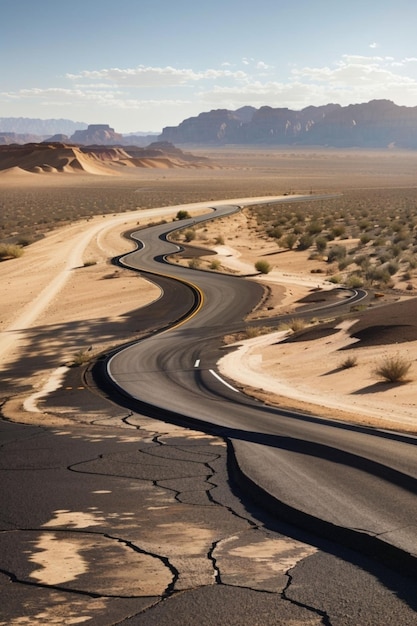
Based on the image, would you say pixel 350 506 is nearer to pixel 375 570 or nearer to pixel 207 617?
pixel 375 570

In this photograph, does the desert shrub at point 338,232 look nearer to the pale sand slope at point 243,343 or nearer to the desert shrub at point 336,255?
the pale sand slope at point 243,343

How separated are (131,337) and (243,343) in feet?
19.0

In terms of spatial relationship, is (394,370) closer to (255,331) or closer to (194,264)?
(255,331)

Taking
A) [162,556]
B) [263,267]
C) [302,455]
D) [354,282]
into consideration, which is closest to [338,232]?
[263,267]

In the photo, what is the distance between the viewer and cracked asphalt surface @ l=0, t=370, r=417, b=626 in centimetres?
697

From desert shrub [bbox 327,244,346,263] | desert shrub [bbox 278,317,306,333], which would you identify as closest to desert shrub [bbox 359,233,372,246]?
desert shrub [bbox 327,244,346,263]

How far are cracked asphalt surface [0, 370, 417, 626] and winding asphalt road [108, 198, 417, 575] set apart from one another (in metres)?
0.30

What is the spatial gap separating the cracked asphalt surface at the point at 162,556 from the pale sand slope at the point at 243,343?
6.27 meters

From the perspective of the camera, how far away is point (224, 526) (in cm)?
954

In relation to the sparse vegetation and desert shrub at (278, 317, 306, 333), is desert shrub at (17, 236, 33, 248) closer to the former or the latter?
the sparse vegetation

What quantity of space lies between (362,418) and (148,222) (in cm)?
7953

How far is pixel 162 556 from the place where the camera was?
850 cm

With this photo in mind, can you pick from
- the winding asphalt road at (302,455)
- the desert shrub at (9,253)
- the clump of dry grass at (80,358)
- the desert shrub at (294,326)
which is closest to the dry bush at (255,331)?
the desert shrub at (294,326)

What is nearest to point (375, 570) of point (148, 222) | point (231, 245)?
point (231, 245)
